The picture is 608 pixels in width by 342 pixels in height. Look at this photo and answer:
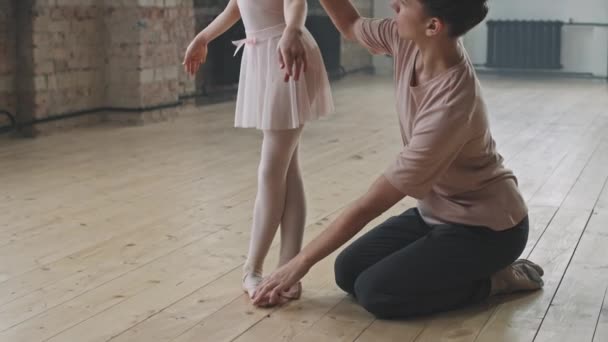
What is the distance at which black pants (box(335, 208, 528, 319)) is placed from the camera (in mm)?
2758

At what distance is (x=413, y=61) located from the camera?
2.75 metres

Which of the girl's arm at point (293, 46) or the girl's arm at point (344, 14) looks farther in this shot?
the girl's arm at point (344, 14)

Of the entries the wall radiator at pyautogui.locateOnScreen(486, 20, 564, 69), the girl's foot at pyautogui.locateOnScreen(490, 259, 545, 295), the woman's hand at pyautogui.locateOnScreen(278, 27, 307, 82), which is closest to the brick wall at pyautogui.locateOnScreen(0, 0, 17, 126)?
the woman's hand at pyautogui.locateOnScreen(278, 27, 307, 82)

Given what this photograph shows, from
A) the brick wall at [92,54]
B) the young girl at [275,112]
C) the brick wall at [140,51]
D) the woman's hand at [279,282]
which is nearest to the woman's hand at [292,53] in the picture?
the young girl at [275,112]

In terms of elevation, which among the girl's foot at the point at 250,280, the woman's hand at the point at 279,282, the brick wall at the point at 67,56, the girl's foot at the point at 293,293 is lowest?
the girl's foot at the point at 293,293

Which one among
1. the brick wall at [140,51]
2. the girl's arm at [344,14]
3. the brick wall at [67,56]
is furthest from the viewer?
the brick wall at [140,51]

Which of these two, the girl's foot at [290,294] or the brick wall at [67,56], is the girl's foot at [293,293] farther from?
the brick wall at [67,56]

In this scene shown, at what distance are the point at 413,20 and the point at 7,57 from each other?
463 cm

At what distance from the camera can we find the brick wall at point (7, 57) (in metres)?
6.49

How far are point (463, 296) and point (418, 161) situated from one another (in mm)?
554

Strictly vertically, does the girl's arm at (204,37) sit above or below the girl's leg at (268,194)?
above

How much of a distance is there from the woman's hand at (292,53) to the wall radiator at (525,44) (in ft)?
31.5

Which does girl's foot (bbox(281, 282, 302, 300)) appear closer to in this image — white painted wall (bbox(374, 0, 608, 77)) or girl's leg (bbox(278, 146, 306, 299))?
girl's leg (bbox(278, 146, 306, 299))

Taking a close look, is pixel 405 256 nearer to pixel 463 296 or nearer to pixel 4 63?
pixel 463 296
